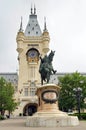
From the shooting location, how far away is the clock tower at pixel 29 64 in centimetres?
11462

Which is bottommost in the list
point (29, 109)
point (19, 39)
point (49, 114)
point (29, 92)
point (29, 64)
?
point (49, 114)

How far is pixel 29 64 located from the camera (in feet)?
390

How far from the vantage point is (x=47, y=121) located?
105 ft

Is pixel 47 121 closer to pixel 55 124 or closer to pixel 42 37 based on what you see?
pixel 55 124

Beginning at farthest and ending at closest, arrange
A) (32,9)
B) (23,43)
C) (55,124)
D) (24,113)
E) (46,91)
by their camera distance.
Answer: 1. (32,9)
2. (23,43)
3. (24,113)
4. (46,91)
5. (55,124)

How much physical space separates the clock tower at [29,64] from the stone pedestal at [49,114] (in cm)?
7659

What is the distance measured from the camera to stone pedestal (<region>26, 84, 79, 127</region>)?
3203 centimetres

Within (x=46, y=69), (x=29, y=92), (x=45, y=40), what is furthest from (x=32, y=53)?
(x=46, y=69)

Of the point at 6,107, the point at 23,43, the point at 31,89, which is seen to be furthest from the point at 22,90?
the point at 6,107

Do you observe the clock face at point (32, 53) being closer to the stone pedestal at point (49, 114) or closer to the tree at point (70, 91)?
the tree at point (70, 91)

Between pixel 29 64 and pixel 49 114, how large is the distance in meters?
84.9

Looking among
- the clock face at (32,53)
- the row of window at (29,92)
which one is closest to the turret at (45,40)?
the clock face at (32,53)

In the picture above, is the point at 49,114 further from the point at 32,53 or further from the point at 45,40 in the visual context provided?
the point at 45,40

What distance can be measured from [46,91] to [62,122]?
587 cm
